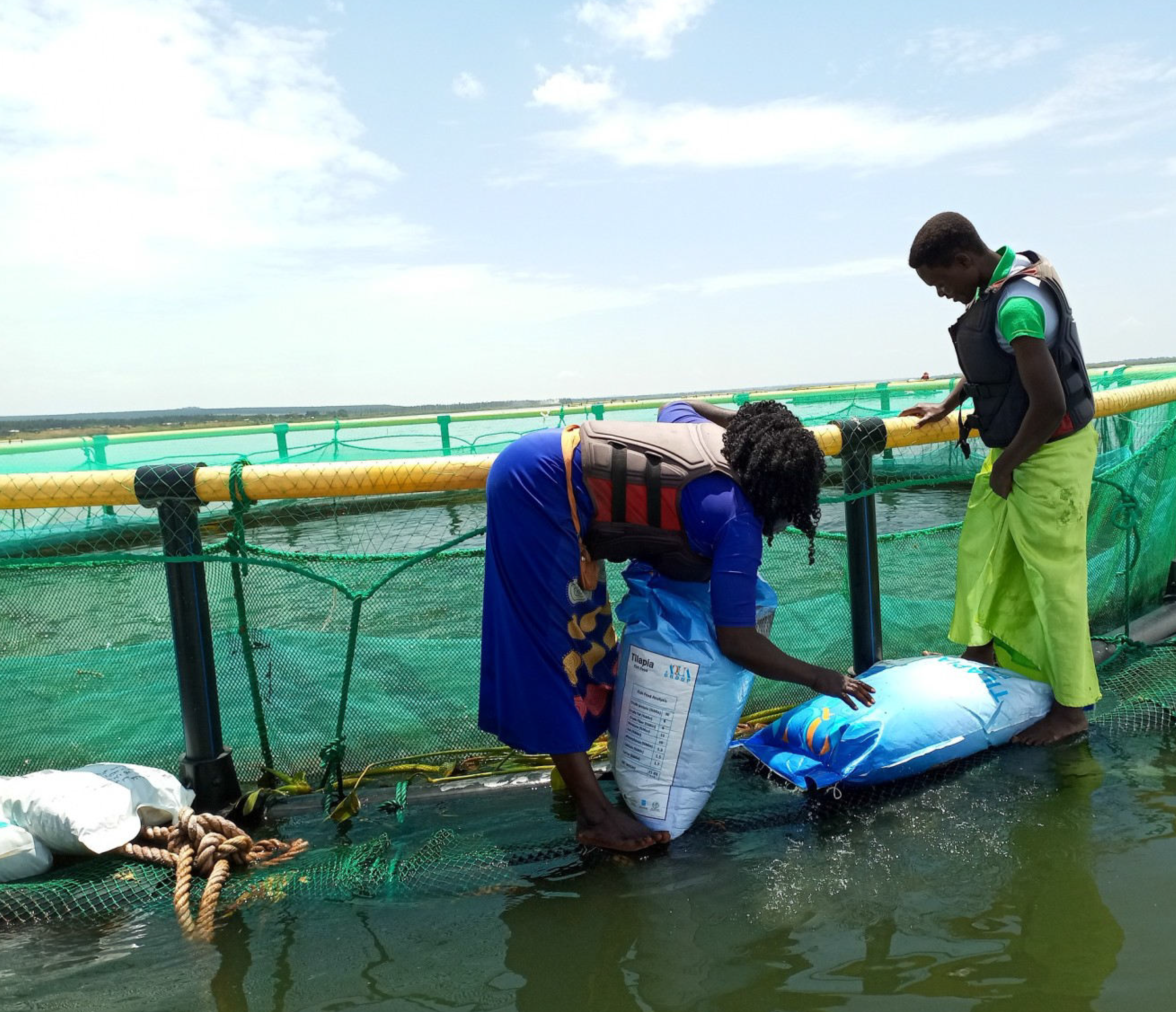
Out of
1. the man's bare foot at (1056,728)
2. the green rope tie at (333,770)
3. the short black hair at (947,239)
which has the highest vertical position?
the short black hair at (947,239)

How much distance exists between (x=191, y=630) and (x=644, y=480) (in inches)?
55.0

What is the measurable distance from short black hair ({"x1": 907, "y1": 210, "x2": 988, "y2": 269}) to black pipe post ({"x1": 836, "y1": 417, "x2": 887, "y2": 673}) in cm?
59

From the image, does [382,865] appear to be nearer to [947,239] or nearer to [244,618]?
[244,618]

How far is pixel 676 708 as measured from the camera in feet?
8.41

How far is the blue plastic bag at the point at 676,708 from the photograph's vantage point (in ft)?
8.39

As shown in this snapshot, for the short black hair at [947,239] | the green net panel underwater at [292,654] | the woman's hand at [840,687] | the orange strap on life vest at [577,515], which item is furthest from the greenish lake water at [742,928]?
the short black hair at [947,239]

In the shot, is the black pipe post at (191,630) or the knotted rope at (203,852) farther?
the black pipe post at (191,630)

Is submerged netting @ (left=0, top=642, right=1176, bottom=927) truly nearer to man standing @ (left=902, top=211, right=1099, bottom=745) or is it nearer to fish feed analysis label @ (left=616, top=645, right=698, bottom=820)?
fish feed analysis label @ (left=616, top=645, right=698, bottom=820)

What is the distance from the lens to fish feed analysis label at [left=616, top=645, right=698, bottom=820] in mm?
2555

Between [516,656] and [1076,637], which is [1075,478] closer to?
[1076,637]

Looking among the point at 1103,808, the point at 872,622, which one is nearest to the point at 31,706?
Answer: the point at 872,622

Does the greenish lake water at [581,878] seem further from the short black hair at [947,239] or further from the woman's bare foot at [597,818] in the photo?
the short black hair at [947,239]

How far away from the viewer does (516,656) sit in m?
2.55

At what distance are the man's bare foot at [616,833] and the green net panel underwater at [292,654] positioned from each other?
92mm
